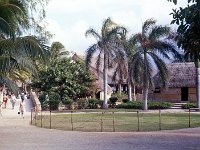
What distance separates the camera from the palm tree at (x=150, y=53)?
4206 cm

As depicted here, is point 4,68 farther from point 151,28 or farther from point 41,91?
point 41,91

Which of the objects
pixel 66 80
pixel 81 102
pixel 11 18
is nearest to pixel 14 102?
pixel 66 80

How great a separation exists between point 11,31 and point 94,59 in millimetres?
33787

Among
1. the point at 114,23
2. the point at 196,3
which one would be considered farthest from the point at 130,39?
the point at 196,3

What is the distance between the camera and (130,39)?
45.1m

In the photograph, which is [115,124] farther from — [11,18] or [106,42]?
[106,42]

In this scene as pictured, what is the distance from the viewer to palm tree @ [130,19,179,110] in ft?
138

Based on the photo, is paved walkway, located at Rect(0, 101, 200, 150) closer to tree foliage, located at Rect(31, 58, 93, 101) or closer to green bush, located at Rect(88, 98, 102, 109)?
tree foliage, located at Rect(31, 58, 93, 101)

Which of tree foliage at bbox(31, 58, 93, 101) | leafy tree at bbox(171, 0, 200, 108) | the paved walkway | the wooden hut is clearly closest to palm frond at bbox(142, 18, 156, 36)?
tree foliage at bbox(31, 58, 93, 101)

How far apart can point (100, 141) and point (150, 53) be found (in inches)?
1035

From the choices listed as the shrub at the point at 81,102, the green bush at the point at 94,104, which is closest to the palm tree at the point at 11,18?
the shrub at the point at 81,102

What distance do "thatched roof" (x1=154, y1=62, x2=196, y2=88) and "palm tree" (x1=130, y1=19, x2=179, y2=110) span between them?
14156 mm

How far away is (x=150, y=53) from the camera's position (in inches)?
1690

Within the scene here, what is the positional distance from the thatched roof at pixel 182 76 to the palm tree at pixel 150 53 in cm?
1416
